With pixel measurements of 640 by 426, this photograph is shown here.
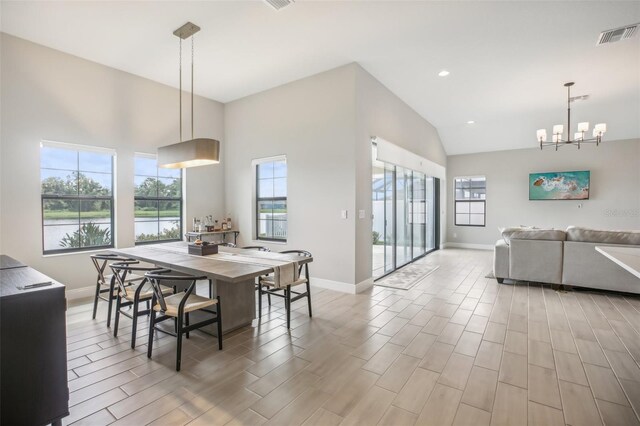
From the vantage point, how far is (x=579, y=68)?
4.57 meters

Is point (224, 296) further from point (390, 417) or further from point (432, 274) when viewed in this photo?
point (432, 274)

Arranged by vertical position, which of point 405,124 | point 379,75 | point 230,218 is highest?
point 379,75

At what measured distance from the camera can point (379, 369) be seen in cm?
236

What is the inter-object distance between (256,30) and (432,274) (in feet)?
15.8

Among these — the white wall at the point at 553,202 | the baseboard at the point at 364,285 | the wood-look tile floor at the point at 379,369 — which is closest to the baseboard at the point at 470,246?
the white wall at the point at 553,202

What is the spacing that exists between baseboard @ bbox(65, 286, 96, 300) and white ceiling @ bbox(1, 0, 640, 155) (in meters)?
3.23

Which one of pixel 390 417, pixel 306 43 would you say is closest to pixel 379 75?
pixel 306 43

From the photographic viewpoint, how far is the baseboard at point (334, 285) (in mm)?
4383

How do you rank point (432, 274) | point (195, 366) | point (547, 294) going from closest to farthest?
point (195, 366) → point (547, 294) → point (432, 274)

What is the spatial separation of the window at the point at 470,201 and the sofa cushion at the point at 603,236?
466 centimetres

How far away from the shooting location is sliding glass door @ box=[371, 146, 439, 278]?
Result: 5.47 metres

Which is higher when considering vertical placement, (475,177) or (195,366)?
(475,177)

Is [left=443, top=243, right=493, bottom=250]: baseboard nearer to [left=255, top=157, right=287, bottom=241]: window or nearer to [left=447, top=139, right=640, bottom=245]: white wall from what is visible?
[left=447, top=139, right=640, bottom=245]: white wall

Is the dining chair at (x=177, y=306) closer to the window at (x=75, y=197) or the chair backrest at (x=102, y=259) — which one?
the chair backrest at (x=102, y=259)
